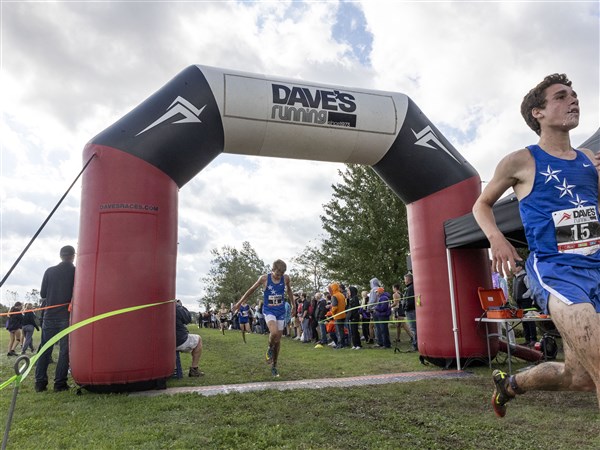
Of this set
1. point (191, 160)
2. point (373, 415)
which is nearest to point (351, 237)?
point (191, 160)

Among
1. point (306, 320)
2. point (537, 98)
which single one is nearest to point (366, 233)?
point (306, 320)

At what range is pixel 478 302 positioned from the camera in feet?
24.6

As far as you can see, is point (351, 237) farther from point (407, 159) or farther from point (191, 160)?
point (191, 160)

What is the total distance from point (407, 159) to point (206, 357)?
653cm

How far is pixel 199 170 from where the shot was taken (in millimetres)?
7223

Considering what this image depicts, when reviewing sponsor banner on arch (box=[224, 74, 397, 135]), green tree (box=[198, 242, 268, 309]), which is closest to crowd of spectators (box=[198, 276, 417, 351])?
sponsor banner on arch (box=[224, 74, 397, 135])

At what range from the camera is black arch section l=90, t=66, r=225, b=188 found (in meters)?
6.39

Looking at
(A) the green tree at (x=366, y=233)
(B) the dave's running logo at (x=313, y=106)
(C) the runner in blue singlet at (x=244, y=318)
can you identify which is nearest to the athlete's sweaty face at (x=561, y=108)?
(B) the dave's running logo at (x=313, y=106)

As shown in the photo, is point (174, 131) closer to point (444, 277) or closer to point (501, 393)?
point (444, 277)

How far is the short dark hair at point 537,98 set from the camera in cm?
295

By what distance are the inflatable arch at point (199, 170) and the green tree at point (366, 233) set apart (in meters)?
14.6

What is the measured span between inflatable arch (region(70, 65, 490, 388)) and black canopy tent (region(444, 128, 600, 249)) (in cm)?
31

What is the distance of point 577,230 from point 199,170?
18.7ft

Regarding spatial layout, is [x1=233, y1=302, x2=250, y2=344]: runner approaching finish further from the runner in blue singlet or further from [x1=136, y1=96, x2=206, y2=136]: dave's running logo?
[x1=136, y1=96, x2=206, y2=136]: dave's running logo
